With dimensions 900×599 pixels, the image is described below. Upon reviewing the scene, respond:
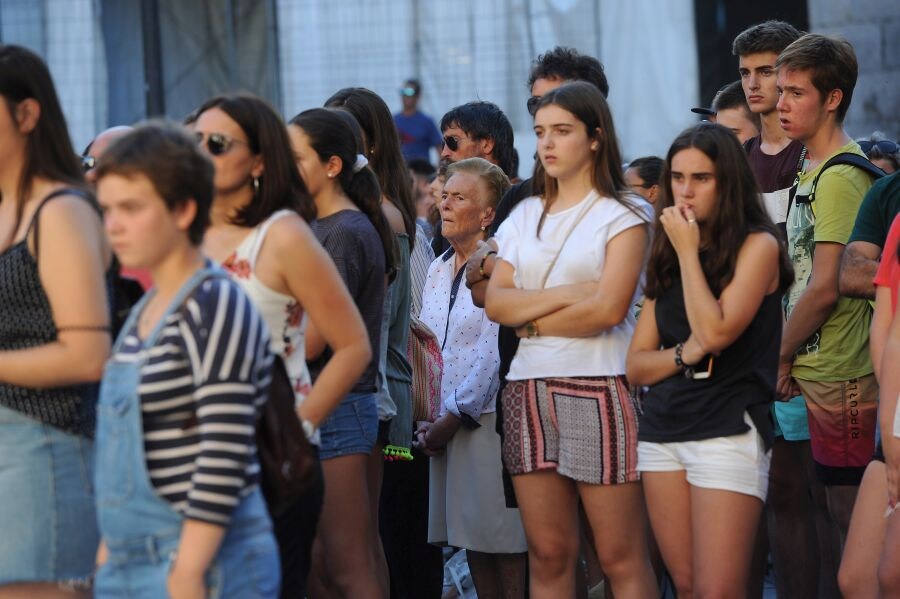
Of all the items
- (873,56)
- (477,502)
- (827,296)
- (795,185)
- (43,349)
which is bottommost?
(477,502)

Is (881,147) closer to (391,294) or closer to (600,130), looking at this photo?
(600,130)

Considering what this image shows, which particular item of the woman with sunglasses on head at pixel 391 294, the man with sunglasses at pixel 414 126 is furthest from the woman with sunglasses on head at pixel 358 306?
the man with sunglasses at pixel 414 126

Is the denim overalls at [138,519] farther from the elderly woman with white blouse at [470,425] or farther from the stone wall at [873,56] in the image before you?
the stone wall at [873,56]

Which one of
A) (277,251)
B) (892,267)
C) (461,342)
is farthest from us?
(461,342)

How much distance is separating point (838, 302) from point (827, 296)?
9 cm

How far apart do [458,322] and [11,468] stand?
3.03 meters

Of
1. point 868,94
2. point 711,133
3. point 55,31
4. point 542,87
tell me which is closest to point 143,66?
point 55,31

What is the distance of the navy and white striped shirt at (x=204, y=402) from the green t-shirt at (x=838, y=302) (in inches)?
125

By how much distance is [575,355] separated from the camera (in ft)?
16.4

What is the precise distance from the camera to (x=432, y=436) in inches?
247

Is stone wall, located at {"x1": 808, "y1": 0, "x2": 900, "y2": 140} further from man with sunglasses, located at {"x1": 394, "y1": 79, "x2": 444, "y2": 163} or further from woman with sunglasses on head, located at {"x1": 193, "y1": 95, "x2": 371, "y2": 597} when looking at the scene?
woman with sunglasses on head, located at {"x1": 193, "y1": 95, "x2": 371, "y2": 597}

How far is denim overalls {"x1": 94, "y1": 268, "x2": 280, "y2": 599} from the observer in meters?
3.14

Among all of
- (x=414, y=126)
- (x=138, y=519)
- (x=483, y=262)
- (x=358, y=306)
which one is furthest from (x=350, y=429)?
(x=414, y=126)

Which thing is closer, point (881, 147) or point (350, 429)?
point (350, 429)
